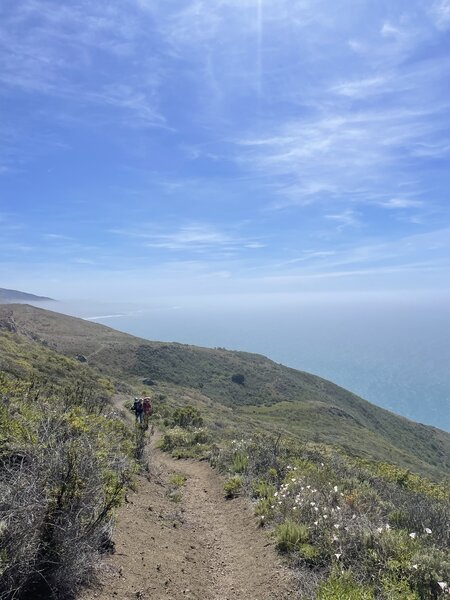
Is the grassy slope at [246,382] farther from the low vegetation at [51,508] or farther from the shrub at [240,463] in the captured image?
the low vegetation at [51,508]

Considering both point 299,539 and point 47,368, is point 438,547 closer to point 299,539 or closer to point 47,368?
point 299,539

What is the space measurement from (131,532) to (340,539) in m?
3.05

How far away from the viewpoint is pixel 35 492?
3867 millimetres

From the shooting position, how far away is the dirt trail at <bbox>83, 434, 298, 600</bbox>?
4.94 meters

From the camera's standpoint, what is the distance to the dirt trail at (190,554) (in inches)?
195

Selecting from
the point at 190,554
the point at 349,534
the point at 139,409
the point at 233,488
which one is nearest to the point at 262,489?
the point at 233,488

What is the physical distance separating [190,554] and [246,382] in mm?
76701

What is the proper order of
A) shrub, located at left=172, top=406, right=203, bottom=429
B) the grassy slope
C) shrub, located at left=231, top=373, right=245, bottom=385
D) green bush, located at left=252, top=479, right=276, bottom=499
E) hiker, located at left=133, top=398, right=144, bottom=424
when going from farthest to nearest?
shrub, located at left=231, top=373, right=245, bottom=385 < the grassy slope < shrub, located at left=172, top=406, right=203, bottom=429 < hiker, located at left=133, top=398, right=144, bottom=424 < green bush, located at left=252, top=479, right=276, bottom=499

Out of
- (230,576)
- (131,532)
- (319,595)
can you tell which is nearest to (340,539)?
(319,595)

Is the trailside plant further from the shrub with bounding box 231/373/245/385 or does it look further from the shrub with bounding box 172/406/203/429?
the shrub with bounding box 231/373/245/385

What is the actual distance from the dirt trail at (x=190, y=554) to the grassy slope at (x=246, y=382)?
43.3 metres

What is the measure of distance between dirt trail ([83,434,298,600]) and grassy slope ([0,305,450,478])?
43254mm

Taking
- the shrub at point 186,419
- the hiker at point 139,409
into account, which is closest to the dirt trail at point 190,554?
the hiker at point 139,409

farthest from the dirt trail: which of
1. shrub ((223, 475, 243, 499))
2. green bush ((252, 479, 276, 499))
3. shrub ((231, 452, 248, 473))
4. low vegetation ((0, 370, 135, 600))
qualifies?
shrub ((231, 452, 248, 473))
